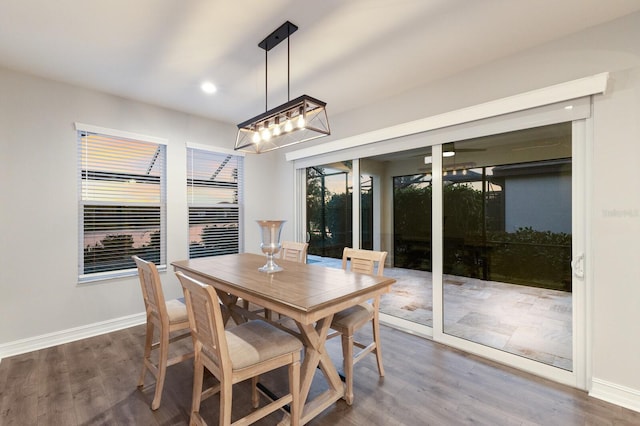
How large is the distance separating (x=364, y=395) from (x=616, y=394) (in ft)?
5.86

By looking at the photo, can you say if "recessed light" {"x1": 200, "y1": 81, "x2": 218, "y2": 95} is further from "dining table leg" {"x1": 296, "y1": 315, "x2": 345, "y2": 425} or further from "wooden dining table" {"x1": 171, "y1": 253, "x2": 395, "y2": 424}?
"dining table leg" {"x1": 296, "y1": 315, "x2": 345, "y2": 425}

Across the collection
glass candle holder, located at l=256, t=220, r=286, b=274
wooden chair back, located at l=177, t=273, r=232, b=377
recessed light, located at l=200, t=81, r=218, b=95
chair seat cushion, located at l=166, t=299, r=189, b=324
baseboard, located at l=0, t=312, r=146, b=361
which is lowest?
baseboard, located at l=0, t=312, r=146, b=361

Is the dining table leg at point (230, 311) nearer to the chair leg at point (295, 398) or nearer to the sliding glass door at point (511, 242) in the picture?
the chair leg at point (295, 398)

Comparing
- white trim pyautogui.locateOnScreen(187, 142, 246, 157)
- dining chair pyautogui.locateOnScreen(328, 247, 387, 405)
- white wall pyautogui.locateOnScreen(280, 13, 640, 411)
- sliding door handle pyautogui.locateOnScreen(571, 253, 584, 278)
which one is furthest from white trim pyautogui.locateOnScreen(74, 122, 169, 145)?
sliding door handle pyautogui.locateOnScreen(571, 253, 584, 278)

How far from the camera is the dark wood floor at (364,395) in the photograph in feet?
6.30

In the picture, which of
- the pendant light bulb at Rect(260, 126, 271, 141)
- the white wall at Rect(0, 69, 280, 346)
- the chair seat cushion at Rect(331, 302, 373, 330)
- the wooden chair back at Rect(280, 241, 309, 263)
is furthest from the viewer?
the wooden chair back at Rect(280, 241, 309, 263)

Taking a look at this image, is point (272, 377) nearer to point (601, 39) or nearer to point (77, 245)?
point (77, 245)

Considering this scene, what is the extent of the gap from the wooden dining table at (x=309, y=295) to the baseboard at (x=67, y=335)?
5.47 feet

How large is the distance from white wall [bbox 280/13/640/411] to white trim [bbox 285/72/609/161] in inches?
4.5

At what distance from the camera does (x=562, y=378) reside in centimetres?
231

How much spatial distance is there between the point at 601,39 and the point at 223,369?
11.1 feet

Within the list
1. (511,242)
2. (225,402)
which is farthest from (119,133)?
(511,242)

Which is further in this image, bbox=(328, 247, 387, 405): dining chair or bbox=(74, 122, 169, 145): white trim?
bbox=(74, 122, 169, 145): white trim

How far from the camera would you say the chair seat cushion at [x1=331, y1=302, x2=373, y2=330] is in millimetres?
2174
